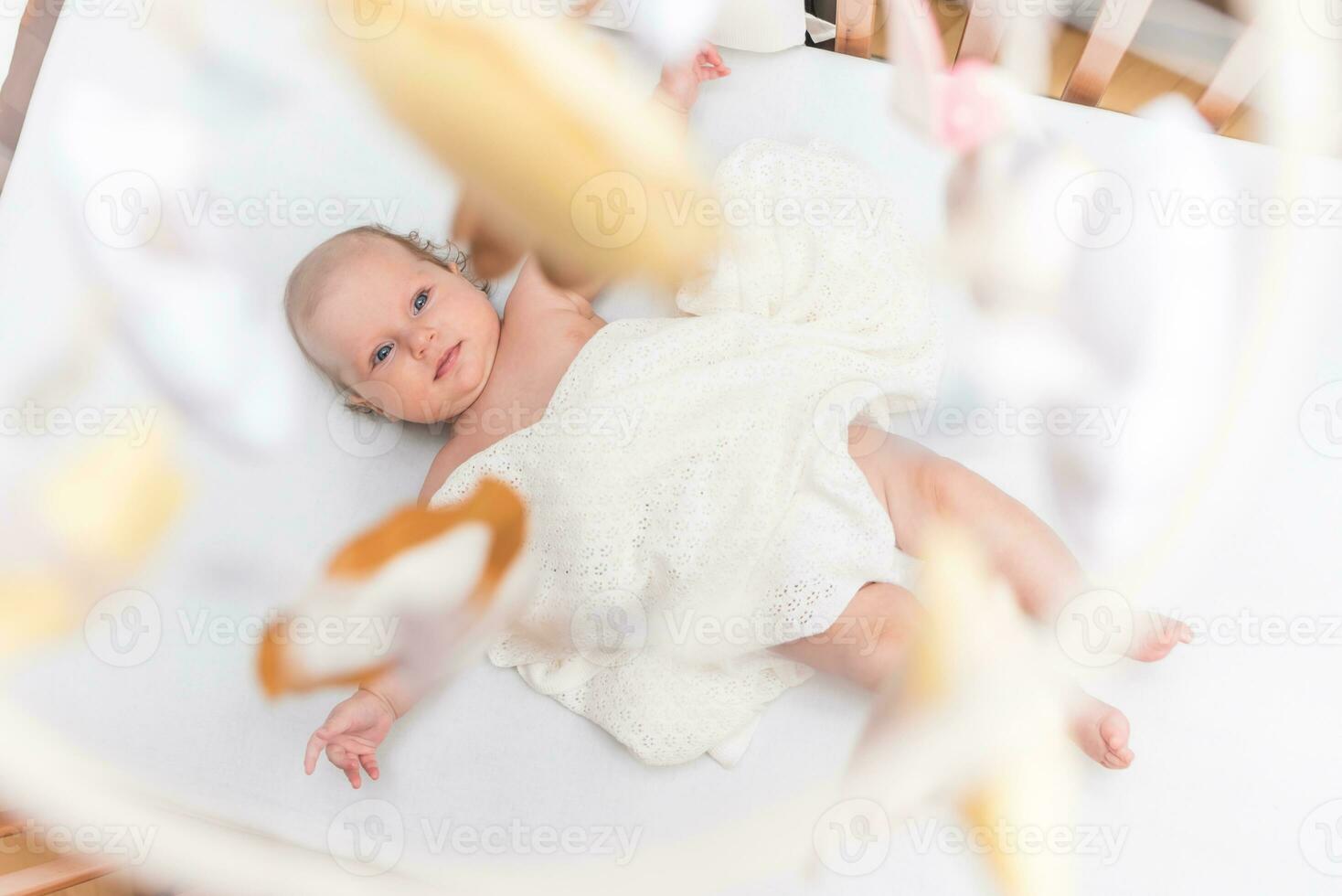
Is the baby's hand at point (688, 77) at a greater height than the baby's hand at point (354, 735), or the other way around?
the baby's hand at point (688, 77)

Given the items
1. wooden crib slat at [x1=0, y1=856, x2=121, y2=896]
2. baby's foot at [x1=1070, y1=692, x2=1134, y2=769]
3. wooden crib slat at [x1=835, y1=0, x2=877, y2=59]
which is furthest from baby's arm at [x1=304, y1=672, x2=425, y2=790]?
wooden crib slat at [x1=835, y1=0, x2=877, y2=59]

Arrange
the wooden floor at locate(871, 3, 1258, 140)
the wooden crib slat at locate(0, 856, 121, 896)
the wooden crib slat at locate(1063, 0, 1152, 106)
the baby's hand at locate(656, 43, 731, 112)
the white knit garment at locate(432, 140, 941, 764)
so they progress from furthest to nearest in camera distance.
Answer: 1. the wooden floor at locate(871, 3, 1258, 140)
2. the baby's hand at locate(656, 43, 731, 112)
3. the wooden crib slat at locate(1063, 0, 1152, 106)
4. the white knit garment at locate(432, 140, 941, 764)
5. the wooden crib slat at locate(0, 856, 121, 896)

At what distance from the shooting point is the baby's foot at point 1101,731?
0.78 m

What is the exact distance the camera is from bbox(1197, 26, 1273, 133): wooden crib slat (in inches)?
37.9

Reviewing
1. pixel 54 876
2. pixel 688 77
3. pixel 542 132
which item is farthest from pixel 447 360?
pixel 54 876

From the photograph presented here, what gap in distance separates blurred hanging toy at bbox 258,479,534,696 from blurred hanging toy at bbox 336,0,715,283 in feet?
0.89

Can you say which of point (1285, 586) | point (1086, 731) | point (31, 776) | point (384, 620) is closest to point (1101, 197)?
point (1285, 586)

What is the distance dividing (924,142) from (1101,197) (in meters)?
0.18

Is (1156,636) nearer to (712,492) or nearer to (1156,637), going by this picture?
(1156,637)

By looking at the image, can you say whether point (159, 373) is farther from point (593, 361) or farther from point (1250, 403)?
point (1250, 403)

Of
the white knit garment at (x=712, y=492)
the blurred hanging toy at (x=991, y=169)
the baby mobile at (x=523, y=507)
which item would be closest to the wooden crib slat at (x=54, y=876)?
the baby mobile at (x=523, y=507)

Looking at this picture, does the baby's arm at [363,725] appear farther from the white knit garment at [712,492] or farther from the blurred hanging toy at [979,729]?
the blurred hanging toy at [979,729]

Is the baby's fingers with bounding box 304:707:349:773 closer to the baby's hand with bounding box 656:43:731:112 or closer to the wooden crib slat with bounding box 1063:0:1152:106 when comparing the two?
the baby's hand with bounding box 656:43:731:112

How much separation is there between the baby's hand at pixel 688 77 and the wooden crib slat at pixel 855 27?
123mm
